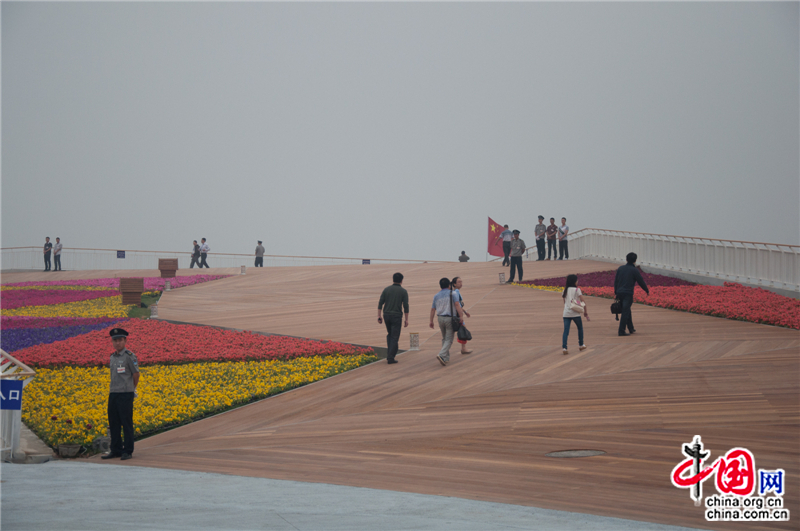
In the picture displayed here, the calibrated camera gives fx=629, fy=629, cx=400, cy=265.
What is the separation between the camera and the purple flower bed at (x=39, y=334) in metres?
16.6

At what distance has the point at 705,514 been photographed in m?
5.50

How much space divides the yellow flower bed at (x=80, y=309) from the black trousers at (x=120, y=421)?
45.5 feet

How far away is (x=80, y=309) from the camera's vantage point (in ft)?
76.0

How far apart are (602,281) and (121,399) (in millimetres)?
19086

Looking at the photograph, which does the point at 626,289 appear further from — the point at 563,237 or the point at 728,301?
the point at 563,237

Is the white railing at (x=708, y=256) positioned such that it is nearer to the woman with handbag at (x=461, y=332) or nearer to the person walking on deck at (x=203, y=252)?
the woman with handbag at (x=461, y=332)

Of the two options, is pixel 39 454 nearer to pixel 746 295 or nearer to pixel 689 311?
pixel 689 311

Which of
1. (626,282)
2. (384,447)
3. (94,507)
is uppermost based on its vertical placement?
(626,282)

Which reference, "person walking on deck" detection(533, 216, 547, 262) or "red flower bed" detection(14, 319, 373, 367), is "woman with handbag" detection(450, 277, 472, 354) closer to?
"red flower bed" detection(14, 319, 373, 367)

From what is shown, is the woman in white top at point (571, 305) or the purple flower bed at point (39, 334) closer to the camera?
the woman in white top at point (571, 305)

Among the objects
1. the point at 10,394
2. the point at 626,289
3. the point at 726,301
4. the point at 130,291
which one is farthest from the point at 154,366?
the point at 726,301

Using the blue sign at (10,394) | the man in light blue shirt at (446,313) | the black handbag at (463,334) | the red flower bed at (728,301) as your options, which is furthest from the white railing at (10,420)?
the red flower bed at (728,301)

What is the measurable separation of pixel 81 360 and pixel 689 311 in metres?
15.2

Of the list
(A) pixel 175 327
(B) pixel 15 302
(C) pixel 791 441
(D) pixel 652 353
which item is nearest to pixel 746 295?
(D) pixel 652 353
